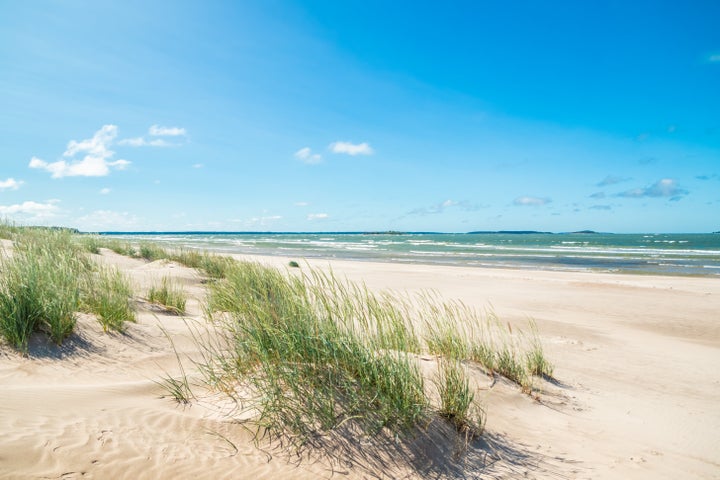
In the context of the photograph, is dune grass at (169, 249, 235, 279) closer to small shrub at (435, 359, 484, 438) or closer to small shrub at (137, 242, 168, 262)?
small shrub at (137, 242, 168, 262)

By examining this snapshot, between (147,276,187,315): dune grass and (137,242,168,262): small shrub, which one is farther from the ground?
(137,242,168,262): small shrub

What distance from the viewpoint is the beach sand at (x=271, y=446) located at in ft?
8.86

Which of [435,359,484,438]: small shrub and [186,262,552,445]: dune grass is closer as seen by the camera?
[186,262,552,445]: dune grass

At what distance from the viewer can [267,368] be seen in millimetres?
3297

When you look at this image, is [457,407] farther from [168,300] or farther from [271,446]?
[168,300]

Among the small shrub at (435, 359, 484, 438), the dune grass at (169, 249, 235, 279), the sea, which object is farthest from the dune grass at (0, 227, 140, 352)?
the sea

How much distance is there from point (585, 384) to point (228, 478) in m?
5.39

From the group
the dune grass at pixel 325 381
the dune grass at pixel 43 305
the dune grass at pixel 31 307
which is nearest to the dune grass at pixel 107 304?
the dune grass at pixel 43 305

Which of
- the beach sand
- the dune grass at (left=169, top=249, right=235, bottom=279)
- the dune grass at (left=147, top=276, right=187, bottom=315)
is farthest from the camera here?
the dune grass at (left=169, top=249, right=235, bottom=279)

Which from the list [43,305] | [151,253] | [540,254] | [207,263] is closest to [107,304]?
[43,305]

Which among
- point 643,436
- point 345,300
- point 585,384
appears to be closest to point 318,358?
point 345,300

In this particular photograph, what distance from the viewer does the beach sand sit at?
2701mm

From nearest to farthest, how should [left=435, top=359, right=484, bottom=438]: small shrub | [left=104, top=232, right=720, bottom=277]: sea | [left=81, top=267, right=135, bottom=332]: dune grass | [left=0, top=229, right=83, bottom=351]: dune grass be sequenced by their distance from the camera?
[left=435, top=359, right=484, bottom=438]: small shrub, [left=0, top=229, right=83, bottom=351]: dune grass, [left=81, top=267, right=135, bottom=332]: dune grass, [left=104, top=232, right=720, bottom=277]: sea

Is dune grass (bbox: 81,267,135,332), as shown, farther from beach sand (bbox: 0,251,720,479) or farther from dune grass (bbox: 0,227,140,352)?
beach sand (bbox: 0,251,720,479)
